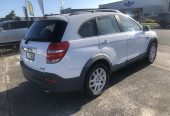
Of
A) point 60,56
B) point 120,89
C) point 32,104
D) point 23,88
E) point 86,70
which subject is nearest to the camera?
point 60,56

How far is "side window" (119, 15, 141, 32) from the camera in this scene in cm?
569

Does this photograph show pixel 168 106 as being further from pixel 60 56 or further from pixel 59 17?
pixel 59 17

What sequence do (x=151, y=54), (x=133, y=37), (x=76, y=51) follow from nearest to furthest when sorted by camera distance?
1. (x=76, y=51)
2. (x=133, y=37)
3. (x=151, y=54)

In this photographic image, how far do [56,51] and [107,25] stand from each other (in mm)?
1609

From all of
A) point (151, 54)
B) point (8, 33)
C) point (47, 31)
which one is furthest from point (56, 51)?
point (8, 33)

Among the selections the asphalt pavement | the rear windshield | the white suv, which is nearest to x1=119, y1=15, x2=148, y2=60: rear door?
the white suv

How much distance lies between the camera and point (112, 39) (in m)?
5.07

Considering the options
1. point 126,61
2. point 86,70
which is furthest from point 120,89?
point 86,70

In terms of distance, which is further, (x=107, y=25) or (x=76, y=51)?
(x=107, y=25)

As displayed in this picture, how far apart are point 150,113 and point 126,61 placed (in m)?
1.89

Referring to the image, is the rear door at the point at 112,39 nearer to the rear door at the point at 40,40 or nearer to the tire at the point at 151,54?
the rear door at the point at 40,40

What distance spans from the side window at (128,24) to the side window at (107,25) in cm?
31

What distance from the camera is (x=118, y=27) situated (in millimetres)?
5465

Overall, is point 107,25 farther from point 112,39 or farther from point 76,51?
point 76,51
